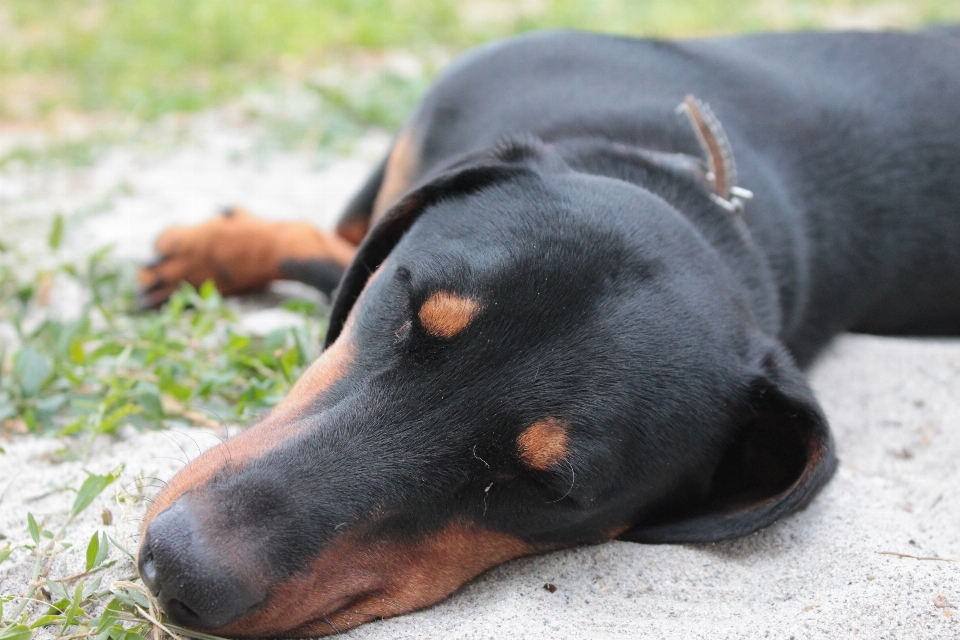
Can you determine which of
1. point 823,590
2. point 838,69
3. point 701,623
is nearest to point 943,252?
point 838,69

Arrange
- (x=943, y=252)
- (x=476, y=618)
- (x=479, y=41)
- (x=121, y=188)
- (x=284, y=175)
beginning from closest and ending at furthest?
1. (x=476, y=618)
2. (x=943, y=252)
3. (x=121, y=188)
4. (x=284, y=175)
5. (x=479, y=41)

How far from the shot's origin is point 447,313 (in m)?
2.32

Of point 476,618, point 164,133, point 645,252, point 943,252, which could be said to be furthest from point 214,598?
point 164,133

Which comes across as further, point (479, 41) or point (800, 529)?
point (479, 41)

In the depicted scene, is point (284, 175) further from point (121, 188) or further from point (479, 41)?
point (479, 41)

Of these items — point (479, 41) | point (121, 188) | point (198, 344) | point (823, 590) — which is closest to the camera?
point (823, 590)

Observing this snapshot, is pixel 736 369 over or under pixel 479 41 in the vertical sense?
over

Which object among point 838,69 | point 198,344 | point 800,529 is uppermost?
point 838,69

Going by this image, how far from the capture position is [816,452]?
2475 mm

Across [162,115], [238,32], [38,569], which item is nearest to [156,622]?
[38,569]

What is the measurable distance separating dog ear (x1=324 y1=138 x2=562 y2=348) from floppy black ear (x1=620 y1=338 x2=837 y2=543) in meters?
0.90

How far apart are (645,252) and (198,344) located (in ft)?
5.99

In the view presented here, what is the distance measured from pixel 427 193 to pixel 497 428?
884mm

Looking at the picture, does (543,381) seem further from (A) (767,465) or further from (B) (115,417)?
(B) (115,417)
